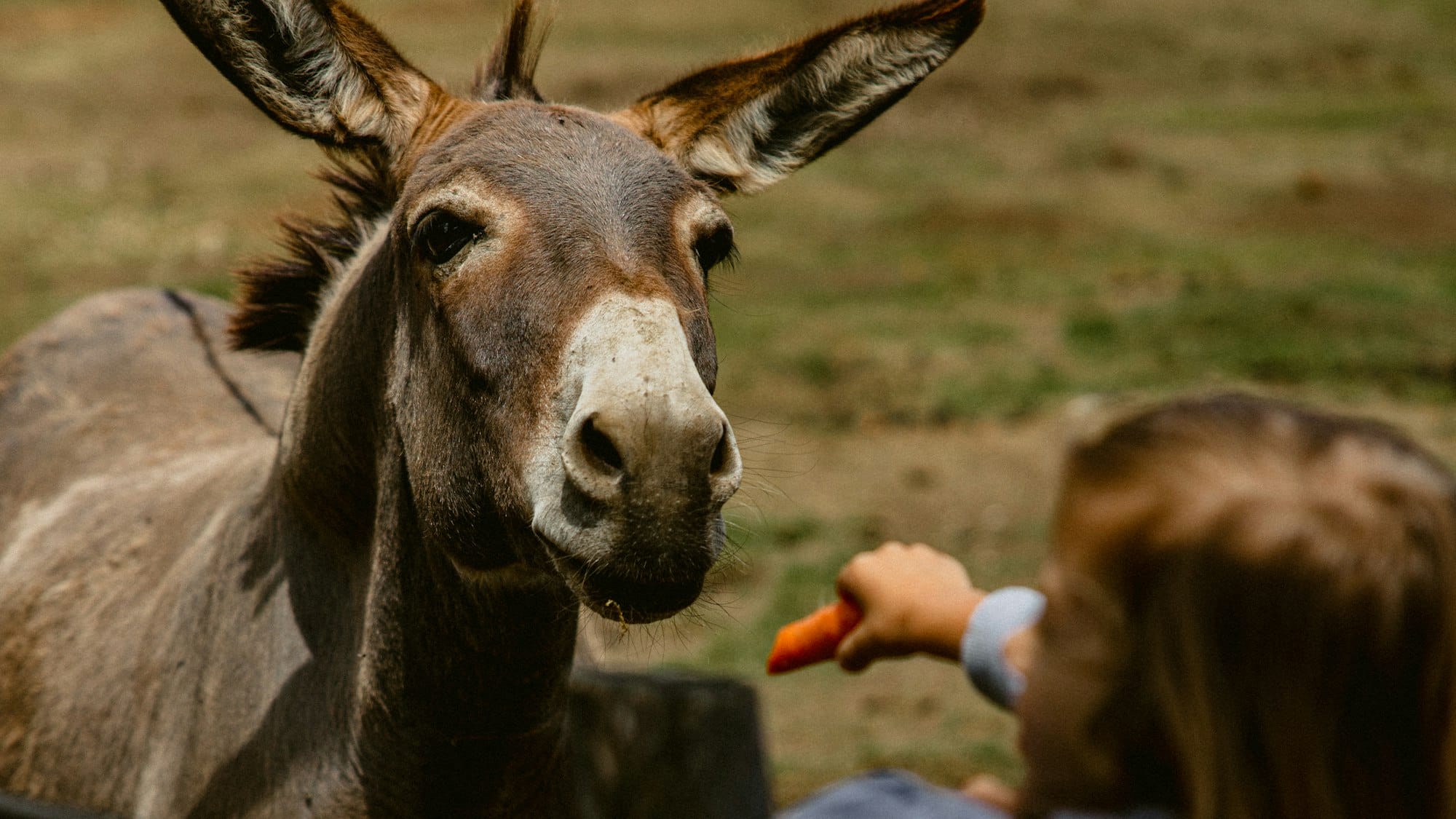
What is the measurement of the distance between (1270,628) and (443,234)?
1.65 m

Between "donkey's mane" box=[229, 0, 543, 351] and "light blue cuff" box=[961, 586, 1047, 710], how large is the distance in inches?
65.5

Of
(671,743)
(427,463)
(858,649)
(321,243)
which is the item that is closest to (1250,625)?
(858,649)

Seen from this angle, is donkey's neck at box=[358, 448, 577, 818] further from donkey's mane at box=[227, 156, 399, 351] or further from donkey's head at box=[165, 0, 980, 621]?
donkey's mane at box=[227, 156, 399, 351]

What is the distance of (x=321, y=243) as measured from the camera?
2916mm

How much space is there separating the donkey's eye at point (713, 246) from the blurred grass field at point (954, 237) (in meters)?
1.08

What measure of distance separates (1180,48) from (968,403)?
1058cm

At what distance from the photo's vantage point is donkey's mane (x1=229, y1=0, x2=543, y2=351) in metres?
2.88

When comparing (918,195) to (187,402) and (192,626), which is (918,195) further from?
(192,626)

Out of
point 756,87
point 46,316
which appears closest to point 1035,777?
point 756,87

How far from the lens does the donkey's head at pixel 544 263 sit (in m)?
Answer: 2.10

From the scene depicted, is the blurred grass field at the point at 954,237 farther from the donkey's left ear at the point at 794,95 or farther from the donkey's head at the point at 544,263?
the donkey's left ear at the point at 794,95

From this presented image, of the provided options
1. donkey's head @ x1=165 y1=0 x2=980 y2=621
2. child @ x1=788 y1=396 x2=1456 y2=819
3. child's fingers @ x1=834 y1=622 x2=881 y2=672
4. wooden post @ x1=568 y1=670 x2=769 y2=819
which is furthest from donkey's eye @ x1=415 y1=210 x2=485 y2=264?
wooden post @ x1=568 y1=670 x2=769 y2=819

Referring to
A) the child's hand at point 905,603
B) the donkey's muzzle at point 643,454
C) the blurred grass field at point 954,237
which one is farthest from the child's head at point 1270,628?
the blurred grass field at point 954,237

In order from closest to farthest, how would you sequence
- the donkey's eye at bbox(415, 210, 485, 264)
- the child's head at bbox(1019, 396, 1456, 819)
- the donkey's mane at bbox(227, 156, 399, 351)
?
the child's head at bbox(1019, 396, 1456, 819)
the donkey's eye at bbox(415, 210, 485, 264)
the donkey's mane at bbox(227, 156, 399, 351)
